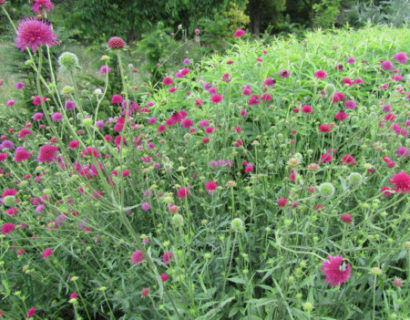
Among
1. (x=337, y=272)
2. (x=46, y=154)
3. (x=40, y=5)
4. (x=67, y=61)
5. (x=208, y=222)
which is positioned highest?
(x=40, y=5)

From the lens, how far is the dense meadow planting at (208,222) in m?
1.41

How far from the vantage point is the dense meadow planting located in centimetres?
141

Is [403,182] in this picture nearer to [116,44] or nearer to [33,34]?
[116,44]

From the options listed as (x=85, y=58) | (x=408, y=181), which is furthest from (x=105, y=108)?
(x=85, y=58)

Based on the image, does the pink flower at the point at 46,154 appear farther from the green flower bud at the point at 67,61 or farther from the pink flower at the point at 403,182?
the pink flower at the point at 403,182

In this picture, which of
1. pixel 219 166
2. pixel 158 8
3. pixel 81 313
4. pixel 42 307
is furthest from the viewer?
pixel 158 8

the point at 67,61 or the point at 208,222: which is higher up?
the point at 67,61

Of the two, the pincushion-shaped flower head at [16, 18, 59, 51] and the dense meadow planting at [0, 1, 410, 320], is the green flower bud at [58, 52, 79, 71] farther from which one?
the pincushion-shaped flower head at [16, 18, 59, 51]

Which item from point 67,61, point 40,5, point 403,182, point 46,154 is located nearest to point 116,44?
point 67,61

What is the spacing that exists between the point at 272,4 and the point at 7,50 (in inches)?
561

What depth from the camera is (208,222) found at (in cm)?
219

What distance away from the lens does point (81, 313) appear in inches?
86.1

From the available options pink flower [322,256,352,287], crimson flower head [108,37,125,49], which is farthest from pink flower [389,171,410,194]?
crimson flower head [108,37,125,49]

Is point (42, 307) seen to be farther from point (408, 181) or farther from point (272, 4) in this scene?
point (272, 4)
